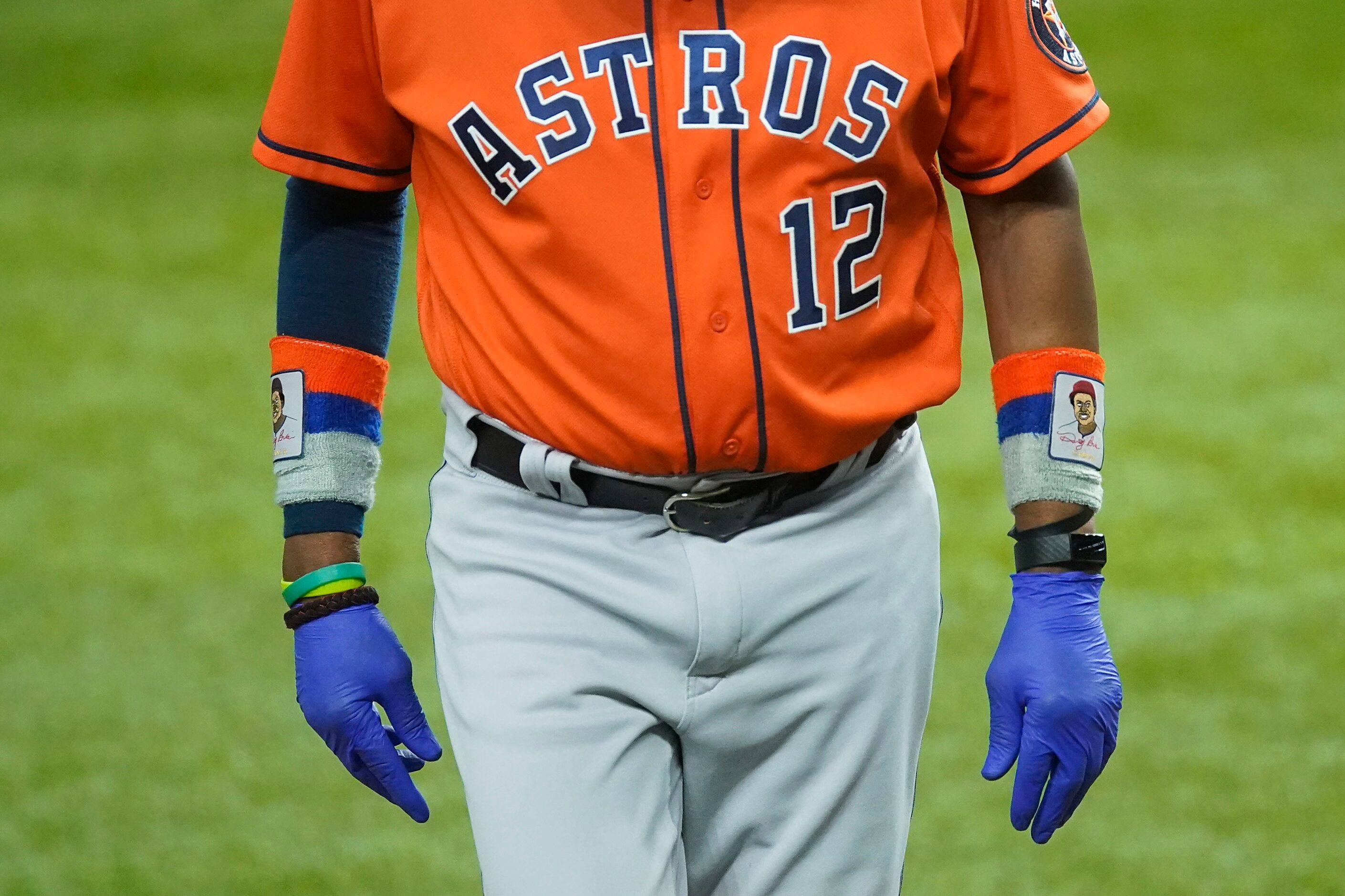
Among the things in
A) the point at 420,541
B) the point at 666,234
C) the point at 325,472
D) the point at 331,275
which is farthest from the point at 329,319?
the point at 420,541

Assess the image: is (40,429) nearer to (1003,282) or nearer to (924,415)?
(924,415)

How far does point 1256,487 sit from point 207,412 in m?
3.56

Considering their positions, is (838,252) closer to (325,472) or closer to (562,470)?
(562,470)

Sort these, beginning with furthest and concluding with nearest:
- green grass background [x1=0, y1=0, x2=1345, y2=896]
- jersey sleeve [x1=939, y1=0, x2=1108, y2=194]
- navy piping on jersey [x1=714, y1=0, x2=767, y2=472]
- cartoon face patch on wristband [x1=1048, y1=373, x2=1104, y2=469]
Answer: green grass background [x1=0, y1=0, x2=1345, y2=896] → cartoon face patch on wristband [x1=1048, y1=373, x2=1104, y2=469] → jersey sleeve [x1=939, y1=0, x2=1108, y2=194] → navy piping on jersey [x1=714, y1=0, x2=767, y2=472]

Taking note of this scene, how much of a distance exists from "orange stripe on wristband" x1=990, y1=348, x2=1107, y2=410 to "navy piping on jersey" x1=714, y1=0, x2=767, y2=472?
354 mm

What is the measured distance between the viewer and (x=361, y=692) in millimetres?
2184

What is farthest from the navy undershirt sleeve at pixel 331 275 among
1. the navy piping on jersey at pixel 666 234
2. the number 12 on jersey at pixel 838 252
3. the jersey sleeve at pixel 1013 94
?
the jersey sleeve at pixel 1013 94

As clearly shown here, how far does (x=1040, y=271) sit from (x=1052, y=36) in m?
0.27

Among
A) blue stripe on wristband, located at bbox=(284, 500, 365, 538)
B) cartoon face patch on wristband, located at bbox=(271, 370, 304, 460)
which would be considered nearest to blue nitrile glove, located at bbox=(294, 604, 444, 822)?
blue stripe on wristband, located at bbox=(284, 500, 365, 538)

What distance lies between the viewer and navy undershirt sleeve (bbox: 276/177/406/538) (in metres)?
2.26

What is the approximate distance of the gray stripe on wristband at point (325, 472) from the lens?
7.33 feet

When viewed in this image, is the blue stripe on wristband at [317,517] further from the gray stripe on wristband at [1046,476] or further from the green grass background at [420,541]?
the green grass background at [420,541]

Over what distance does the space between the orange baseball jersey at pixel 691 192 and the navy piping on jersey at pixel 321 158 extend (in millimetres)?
109

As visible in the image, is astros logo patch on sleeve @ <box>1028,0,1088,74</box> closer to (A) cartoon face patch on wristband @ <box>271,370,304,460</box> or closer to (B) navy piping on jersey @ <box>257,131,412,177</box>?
(B) navy piping on jersey @ <box>257,131,412,177</box>
